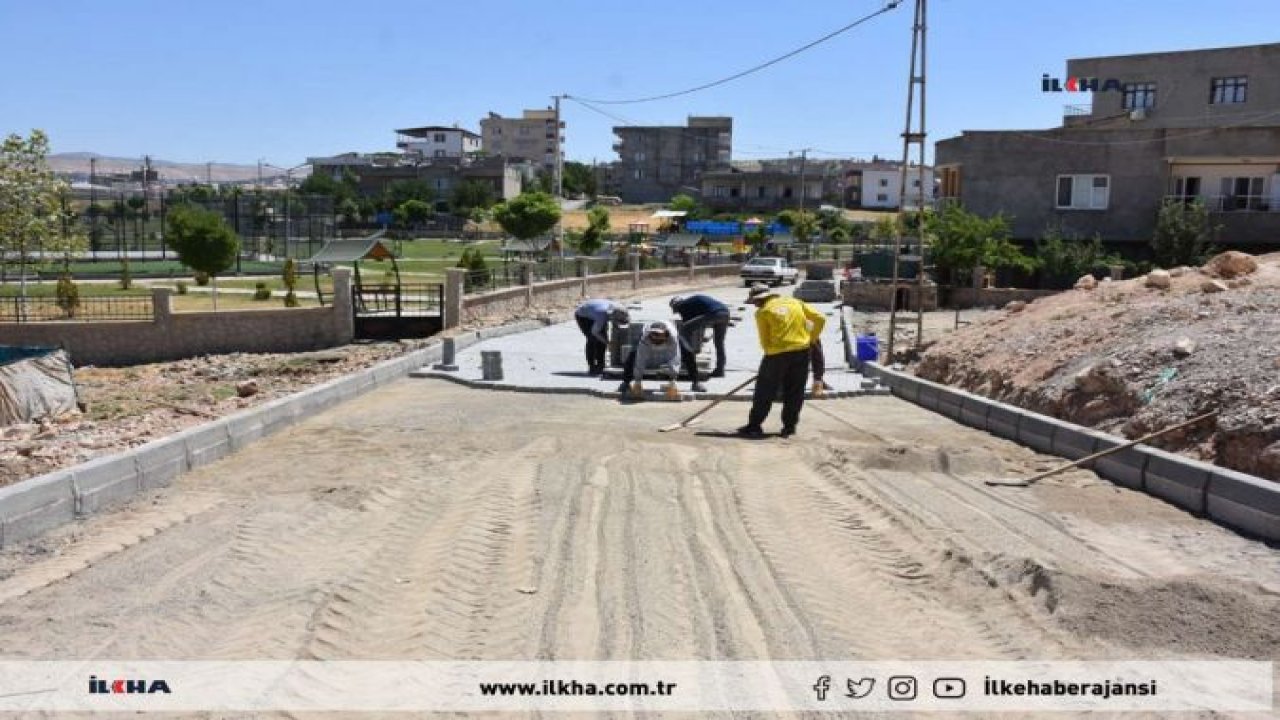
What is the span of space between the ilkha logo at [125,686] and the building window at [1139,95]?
51.4m

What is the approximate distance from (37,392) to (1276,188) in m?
36.9

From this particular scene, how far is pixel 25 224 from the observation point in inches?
1227

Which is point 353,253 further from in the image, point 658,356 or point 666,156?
→ point 666,156

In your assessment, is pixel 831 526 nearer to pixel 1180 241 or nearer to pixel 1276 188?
pixel 1180 241

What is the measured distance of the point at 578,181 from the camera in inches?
4980

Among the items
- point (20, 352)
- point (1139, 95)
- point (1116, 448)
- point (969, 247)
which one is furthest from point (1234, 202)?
point (20, 352)

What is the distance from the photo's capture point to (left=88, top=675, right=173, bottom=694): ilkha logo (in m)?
4.68

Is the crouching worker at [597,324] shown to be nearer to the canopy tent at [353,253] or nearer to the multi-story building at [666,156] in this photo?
the canopy tent at [353,253]

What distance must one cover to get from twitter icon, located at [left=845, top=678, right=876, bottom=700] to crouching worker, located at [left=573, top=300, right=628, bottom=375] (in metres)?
11.6

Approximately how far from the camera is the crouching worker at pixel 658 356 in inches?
552

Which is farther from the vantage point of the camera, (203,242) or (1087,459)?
(203,242)

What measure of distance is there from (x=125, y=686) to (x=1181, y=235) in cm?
3681

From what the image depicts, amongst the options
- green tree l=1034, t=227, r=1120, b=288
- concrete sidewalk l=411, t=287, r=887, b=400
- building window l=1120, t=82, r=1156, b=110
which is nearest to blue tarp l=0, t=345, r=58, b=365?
concrete sidewalk l=411, t=287, r=887, b=400

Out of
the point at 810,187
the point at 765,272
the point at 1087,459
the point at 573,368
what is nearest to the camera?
the point at 1087,459
